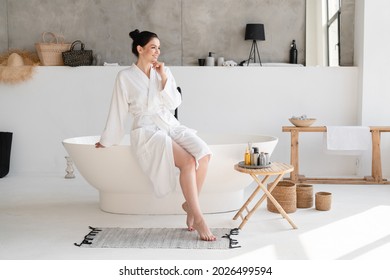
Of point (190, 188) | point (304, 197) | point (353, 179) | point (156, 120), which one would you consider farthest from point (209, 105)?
point (190, 188)

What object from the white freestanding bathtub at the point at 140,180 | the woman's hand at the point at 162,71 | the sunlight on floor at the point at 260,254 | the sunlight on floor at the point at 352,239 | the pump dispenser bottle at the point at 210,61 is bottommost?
the sunlight on floor at the point at 352,239

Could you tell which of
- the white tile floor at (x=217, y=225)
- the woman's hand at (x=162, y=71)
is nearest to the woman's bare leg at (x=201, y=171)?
the white tile floor at (x=217, y=225)

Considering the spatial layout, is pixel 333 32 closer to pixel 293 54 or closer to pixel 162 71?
pixel 293 54

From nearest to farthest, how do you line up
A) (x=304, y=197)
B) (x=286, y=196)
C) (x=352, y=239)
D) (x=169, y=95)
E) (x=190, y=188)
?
(x=352, y=239) → (x=190, y=188) → (x=169, y=95) → (x=286, y=196) → (x=304, y=197)

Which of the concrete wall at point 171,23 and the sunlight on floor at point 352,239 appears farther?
the concrete wall at point 171,23

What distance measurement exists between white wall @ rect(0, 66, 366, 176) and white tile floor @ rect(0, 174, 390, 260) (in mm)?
1020

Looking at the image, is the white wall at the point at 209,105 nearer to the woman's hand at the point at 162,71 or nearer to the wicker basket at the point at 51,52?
the wicker basket at the point at 51,52

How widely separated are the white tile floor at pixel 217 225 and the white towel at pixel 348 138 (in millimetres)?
476

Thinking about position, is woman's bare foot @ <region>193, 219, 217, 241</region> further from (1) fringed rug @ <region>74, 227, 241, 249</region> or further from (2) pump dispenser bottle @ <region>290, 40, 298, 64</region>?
(2) pump dispenser bottle @ <region>290, 40, 298, 64</region>

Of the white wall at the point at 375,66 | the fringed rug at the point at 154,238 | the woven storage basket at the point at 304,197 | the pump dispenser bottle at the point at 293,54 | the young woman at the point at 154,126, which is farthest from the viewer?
the pump dispenser bottle at the point at 293,54

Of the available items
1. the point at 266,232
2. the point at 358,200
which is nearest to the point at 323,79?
the point at 358,200

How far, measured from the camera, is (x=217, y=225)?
357 centimetres

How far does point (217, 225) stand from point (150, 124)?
824mm

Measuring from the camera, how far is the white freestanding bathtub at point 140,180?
372 centimetres
